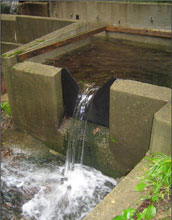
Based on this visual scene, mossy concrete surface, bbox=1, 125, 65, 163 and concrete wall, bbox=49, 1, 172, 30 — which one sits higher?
concrete wall, bbox=49, 1, 172, 30

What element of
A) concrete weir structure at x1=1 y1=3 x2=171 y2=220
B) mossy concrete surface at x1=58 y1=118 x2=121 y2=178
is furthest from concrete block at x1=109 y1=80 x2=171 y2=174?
mossy concrete surface at x1=58 y1=118 x2=121 y2=178

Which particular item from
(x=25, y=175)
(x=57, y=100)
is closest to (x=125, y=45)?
(x=57, y=100)

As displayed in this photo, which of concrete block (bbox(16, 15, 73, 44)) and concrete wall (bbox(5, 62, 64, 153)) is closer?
concrete wall (bbox(5, 62, 64, 153))

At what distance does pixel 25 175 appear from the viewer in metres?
5.11

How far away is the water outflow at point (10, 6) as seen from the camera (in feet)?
34.2

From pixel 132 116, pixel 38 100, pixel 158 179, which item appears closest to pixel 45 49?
pixel 38 100

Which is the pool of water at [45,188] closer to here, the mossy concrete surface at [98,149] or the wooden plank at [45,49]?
the mossy concrete surface at [98,149]

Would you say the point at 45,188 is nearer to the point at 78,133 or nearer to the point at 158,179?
the point at 78,133

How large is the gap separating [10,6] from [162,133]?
9505 mm

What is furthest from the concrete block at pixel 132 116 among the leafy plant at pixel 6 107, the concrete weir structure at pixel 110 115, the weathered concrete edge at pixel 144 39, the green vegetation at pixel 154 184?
the weathered concrete edge at pixel 144 39

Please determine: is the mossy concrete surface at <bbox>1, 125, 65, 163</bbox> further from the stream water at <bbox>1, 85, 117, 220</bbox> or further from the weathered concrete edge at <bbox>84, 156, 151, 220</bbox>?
the weathered concrete edge at <bbox>84, 156, 151, 220</bbox>

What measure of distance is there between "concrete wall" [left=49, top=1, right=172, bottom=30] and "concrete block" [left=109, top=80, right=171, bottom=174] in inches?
194

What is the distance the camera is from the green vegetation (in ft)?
8.75

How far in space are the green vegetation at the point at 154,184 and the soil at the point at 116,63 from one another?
2.85 m
